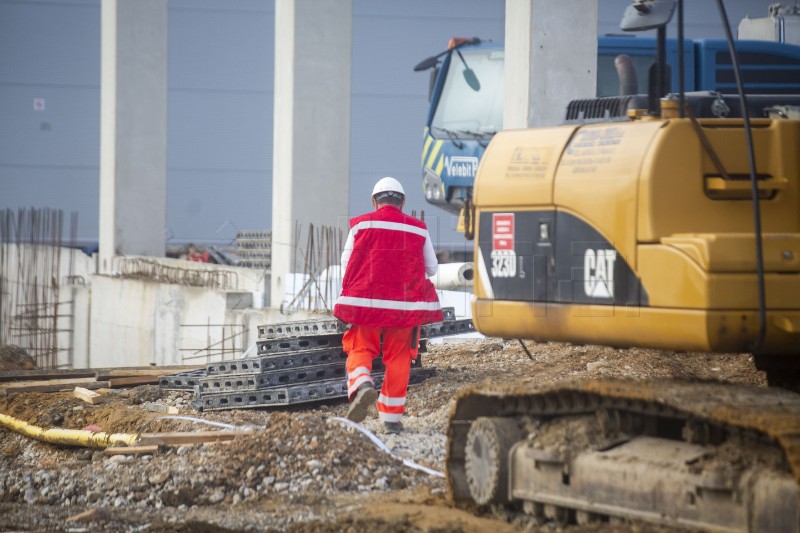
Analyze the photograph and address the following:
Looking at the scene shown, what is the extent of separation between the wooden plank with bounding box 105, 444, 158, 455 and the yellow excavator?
2688 millimetres

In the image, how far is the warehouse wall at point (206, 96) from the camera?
32688 millimetres

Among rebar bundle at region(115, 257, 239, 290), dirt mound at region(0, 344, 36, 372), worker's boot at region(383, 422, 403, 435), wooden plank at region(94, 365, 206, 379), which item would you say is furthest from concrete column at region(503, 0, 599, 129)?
dirt mound at region(0, 344, 36, 372)

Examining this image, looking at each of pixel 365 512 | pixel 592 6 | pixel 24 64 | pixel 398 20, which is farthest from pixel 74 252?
pixel 365 512

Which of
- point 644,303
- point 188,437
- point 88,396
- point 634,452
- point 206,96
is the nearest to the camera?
point 634,452

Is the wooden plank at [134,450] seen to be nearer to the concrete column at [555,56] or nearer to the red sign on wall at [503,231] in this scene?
the red sign on wall at [503,231]

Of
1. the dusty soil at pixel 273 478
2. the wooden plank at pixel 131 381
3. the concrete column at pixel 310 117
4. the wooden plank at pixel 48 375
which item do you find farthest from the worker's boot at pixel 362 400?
the concrete column at pixel 310 117

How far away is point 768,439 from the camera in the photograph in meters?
4.40

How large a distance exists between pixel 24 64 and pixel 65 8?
6.71 ft

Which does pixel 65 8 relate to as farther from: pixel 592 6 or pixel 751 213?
pixel 751 213

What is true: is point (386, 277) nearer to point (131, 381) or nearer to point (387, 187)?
point (387, 187)

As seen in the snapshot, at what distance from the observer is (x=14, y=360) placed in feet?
57.1

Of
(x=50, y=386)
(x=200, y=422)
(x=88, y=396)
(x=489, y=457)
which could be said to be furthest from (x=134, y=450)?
(x=50, y=386)

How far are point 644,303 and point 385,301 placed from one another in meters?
3.18

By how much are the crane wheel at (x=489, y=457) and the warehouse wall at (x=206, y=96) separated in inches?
1062
